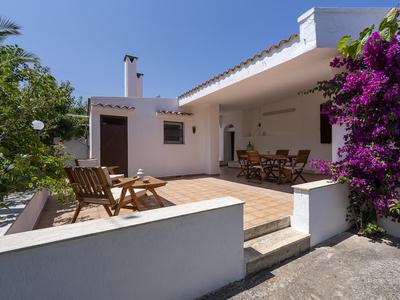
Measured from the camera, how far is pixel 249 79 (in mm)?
4566

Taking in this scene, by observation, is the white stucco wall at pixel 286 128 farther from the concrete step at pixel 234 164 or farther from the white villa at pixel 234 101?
the concrete step at pixel 234 164

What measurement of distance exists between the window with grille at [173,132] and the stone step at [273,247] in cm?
516

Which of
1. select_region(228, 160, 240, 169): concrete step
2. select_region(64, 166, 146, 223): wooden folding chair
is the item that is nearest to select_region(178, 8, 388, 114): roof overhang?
select_region(64, 166, 146, 223): wooden folding chair

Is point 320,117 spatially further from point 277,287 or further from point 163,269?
point 163,269

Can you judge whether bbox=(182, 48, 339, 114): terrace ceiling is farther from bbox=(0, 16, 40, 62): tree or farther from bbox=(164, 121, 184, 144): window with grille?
bbox=(0, 16, 40, 62): tree

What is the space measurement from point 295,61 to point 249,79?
1.18 m

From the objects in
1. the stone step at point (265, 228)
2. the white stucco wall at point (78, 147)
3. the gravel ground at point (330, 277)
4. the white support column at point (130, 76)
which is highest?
the white support column at point (130, 76)

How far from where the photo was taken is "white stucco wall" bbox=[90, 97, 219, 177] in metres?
6.36

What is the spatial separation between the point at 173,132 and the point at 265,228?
5238 mm

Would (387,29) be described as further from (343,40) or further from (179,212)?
(179,212)

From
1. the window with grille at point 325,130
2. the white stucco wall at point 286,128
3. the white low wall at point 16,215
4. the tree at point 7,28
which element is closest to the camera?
the white low wall at point 16,215

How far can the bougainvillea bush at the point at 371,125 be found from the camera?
2.50m

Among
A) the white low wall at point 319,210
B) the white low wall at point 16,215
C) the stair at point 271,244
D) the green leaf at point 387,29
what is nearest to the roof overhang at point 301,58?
the green leaf at point 387,29

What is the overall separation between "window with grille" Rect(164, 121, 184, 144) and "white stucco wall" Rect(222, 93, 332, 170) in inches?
158
